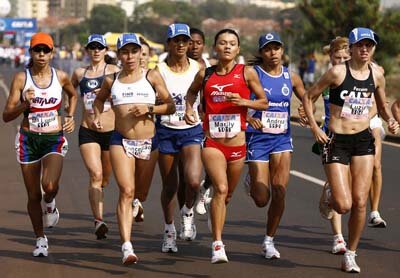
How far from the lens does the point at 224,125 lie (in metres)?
9.51

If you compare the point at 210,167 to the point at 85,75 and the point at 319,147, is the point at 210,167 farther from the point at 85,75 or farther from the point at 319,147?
the point at 85,75

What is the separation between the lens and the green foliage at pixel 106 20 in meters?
155

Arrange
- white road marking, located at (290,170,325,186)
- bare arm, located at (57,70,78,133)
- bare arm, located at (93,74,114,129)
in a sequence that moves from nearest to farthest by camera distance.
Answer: bare arm, located at (93,74,114,129)
bare arm, located at (57,70,78,133)
white road marking, located at (290,170,325,186)

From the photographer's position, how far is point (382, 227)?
11.6m

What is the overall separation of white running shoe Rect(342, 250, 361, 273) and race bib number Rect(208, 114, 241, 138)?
1393mm

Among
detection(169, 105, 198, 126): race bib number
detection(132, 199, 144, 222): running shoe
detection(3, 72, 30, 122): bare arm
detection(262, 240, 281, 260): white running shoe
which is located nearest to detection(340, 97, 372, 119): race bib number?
detection(262, 240, 281, 260): white running shoe

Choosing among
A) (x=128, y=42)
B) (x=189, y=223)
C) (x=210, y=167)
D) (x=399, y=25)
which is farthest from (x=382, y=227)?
(x=399, y=25)

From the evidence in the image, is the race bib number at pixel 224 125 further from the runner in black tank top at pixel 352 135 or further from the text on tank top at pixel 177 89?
the text on tank top at pixel 177 89

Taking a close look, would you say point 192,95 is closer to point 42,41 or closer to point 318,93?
point 318,93

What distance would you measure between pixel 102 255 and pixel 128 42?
195 cm

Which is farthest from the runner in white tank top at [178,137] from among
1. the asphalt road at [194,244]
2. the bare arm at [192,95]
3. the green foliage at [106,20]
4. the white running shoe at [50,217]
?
the green foliage at [106,20]

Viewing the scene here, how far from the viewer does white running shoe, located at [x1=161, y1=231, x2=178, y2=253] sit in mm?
10133

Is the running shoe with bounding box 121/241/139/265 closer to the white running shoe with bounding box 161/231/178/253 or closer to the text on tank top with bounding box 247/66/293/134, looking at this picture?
the white running shoe with bounding box 161/231/178/253

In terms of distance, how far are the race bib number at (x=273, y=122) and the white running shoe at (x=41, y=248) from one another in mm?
2186
